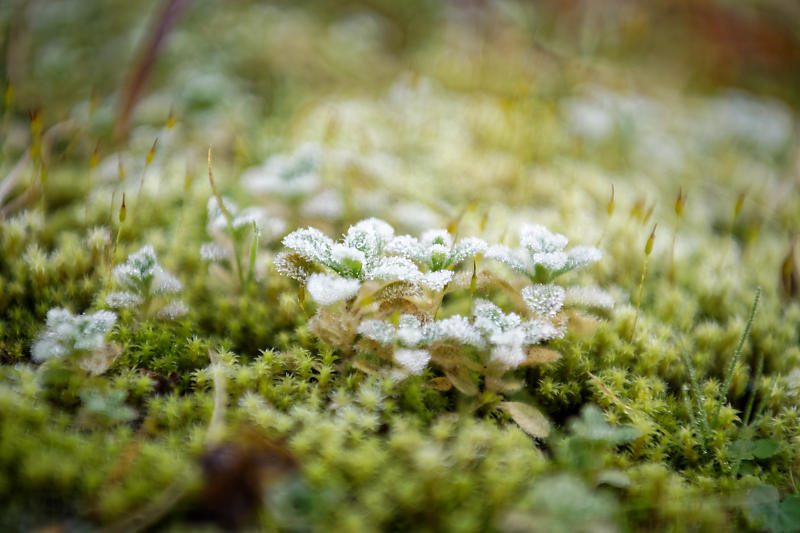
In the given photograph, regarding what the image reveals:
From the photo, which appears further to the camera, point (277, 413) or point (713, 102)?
point (713, 102)

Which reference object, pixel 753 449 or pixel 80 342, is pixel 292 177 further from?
pixel 753 449

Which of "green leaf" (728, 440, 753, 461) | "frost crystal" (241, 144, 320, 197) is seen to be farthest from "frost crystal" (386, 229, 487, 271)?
"green leaf" (728, 440, 753, 461)

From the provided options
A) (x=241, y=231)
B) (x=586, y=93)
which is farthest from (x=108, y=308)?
(x=586, y=93)

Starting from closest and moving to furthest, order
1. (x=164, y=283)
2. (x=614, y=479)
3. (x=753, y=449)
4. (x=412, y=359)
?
(x=614, y=479) → (x=412, y=359) → (x=753, y=449) → (x=164, y=283)

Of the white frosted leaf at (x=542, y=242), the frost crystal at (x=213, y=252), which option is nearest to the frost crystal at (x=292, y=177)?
the frost crystal at (x=213, y=252)

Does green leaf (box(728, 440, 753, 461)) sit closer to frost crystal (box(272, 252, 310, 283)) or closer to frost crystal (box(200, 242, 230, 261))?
frost crystal (box(272, 252, 310, 283))

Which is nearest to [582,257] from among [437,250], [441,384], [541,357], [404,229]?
[541,357]

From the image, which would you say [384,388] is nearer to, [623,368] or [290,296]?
[290,296]
